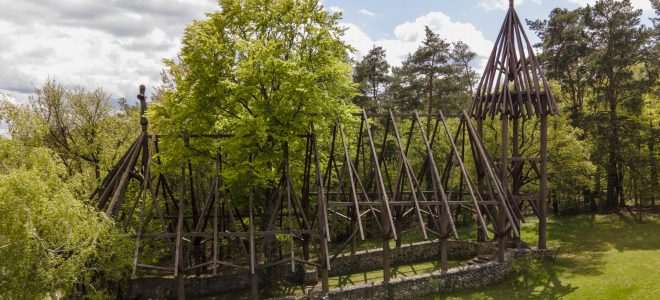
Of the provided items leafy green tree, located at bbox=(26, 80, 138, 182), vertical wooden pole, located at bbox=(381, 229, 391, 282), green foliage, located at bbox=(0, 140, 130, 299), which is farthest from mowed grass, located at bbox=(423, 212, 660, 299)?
leafy green tree, located at bbox=(26, 80, 138, 182)

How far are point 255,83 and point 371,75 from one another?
1014 inches

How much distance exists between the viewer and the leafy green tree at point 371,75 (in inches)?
1506

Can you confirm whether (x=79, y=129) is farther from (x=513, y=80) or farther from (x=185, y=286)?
(x=513, y=80)

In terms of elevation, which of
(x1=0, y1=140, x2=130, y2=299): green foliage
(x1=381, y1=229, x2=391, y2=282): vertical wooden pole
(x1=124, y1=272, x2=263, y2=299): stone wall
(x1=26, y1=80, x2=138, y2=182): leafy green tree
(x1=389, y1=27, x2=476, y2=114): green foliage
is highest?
(x1=389, y1=27, x2=476, y2=114): green foliage

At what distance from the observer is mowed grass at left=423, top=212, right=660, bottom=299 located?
1650cm

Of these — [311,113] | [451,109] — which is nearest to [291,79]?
[311,113]

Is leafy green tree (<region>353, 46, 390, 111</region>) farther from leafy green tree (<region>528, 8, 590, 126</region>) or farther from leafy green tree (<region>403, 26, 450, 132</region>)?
leafy green tree (<region>528, 8, 590, 126</region>)

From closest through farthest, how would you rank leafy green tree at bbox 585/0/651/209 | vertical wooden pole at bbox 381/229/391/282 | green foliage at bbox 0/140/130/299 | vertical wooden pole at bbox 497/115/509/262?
green foliage at bbox 0/140/130/299 → vertical wooden pole at bbox 381/229/391/282 → vertical wooden pole at bbox 497/115/509/262 → leafy green tree at bbox 585/0/651/209

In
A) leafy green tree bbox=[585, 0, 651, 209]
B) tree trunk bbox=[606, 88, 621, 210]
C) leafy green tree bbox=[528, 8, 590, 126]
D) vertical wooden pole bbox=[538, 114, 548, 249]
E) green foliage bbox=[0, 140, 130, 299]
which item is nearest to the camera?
green foliage bbox=[0, 140, 130, 299]

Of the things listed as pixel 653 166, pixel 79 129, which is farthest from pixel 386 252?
pixel 653 166

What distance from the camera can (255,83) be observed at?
53.1 ft

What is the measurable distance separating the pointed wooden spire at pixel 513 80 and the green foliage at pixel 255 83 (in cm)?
893

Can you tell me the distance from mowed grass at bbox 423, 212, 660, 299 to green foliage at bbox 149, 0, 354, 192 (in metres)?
9.77

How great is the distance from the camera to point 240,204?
2070cm
